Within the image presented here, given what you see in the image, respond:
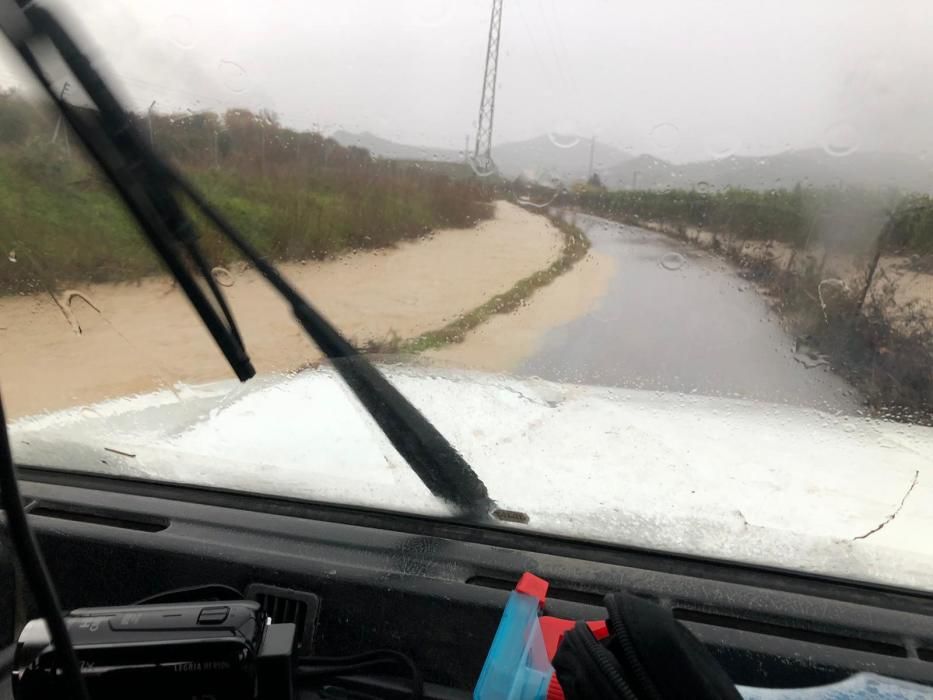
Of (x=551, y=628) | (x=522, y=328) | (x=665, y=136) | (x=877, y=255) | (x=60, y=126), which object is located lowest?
(x=551, y=628)

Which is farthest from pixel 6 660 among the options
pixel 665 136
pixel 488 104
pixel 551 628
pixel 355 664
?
pixel 665 136

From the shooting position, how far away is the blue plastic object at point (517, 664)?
4.58ft

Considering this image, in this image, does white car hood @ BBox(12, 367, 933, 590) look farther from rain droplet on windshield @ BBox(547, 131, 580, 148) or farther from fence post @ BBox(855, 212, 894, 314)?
rain droplet on windshield @ BBox(547, 131, 580, 148)

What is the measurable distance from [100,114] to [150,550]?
45.6 inches

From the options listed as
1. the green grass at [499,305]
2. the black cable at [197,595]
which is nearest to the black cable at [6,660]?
the black cable at [197,595]

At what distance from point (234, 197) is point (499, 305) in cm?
86

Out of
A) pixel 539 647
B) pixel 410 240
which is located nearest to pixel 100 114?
pixel 410 240

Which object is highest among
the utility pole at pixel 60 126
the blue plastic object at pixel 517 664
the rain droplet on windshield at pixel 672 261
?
the utility pole at pixel 60 126

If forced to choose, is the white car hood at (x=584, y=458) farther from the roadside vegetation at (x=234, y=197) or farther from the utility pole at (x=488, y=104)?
the utility pole at (x=488, y=104)

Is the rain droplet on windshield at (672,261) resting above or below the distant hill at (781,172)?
below

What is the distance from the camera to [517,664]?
4.73ft

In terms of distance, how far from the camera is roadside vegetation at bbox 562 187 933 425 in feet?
5.90

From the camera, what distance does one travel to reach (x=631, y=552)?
6.41ft

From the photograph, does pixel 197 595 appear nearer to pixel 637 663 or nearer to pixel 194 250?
pixel 194 250
